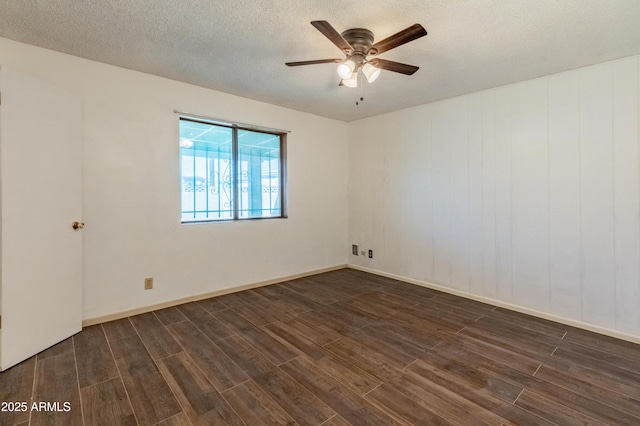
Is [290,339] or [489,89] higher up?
[489,89]

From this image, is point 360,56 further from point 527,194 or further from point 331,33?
point 527,194

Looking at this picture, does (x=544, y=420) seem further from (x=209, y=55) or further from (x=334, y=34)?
(x=209, y=55)

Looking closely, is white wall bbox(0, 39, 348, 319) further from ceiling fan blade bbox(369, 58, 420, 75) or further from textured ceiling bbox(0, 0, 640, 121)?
ceiling fan blade bbox(369, 58, 420, 75)

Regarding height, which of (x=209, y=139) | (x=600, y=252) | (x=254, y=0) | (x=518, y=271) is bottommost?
(x=518, y=271)

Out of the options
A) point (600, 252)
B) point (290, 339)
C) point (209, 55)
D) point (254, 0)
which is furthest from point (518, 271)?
point (209, 55)

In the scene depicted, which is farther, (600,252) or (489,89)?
(489,89)

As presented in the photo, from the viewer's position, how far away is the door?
6.76 ft

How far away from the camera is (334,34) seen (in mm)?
1847

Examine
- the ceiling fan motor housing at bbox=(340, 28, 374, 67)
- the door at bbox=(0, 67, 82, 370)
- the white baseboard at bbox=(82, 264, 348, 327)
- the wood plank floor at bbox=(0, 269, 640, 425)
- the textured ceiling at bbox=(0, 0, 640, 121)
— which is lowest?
the wood plank floor at bbox=(0, 269, 640, 425)

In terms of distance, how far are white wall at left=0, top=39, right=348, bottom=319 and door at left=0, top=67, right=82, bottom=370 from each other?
199 millimetres

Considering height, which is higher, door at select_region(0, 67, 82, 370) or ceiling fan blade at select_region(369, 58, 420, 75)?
ceiling fan blade at select_region(369, 58, 420, 75)

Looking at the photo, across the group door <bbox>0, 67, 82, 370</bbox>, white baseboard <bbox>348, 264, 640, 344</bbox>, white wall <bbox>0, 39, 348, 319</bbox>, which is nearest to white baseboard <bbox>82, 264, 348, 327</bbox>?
white wall <bbox>0, 39, 348, 319</bbox>

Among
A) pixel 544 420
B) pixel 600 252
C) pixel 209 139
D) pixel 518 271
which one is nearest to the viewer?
pixel 544 420

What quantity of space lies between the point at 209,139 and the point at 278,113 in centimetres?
103
